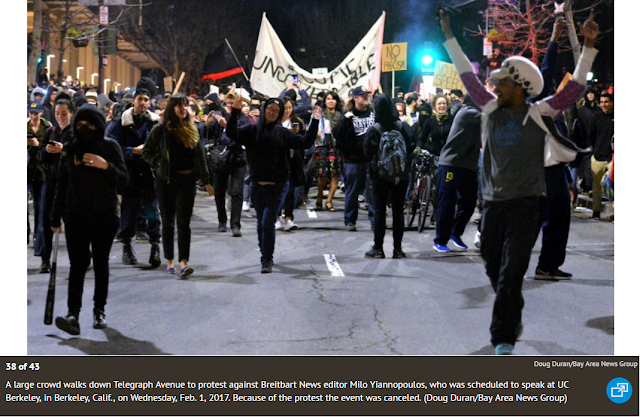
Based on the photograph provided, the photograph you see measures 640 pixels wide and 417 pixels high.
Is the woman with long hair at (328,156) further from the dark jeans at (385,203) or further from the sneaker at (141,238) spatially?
the dark jeans at (385,203)

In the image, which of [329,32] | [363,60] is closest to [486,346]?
[363,60]

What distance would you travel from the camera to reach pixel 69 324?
6.68m

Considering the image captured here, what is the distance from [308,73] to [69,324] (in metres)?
12.6

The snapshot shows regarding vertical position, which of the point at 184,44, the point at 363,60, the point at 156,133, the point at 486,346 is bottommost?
the point at 486,346

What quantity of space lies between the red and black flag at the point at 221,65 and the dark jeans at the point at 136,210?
13579mm

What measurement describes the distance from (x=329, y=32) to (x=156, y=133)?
41028 millimetres

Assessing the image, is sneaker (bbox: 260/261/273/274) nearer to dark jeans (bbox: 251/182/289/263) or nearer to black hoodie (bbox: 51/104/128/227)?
dark jeans (bbox: 251/182/289/263)

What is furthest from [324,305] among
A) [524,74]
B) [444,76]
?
[444,76]

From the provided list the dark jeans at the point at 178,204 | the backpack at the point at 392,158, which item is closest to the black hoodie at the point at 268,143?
the dark jeans at the point at 178,204

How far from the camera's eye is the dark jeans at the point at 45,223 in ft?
30.9

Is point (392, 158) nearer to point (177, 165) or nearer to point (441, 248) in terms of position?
point (441, 248)
